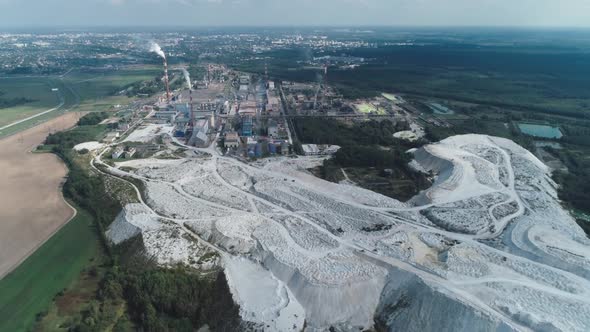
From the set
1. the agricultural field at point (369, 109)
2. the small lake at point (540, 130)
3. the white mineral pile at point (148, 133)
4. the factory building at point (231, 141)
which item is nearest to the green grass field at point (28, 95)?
the white mineral pile at point (148, 133)

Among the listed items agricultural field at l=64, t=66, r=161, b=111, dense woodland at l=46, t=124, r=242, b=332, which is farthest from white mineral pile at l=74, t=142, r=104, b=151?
dense woodland at l=46, t=124, r=242, b=332

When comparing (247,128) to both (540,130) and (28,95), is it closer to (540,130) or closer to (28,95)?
(540,130)

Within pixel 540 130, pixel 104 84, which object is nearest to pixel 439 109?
pixel 540 130

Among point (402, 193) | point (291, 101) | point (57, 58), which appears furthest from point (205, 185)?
point (57, 58)

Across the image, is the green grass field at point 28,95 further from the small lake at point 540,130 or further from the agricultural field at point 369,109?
the small lake at point 540,130

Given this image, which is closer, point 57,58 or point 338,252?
point 338,252

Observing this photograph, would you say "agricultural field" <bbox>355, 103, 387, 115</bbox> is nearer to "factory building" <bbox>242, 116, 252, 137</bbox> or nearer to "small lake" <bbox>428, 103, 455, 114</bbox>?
"small lake" <bbox>428, 103, 455, 114</bbox>

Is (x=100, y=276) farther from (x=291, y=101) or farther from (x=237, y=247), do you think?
(x=291, y=101)
